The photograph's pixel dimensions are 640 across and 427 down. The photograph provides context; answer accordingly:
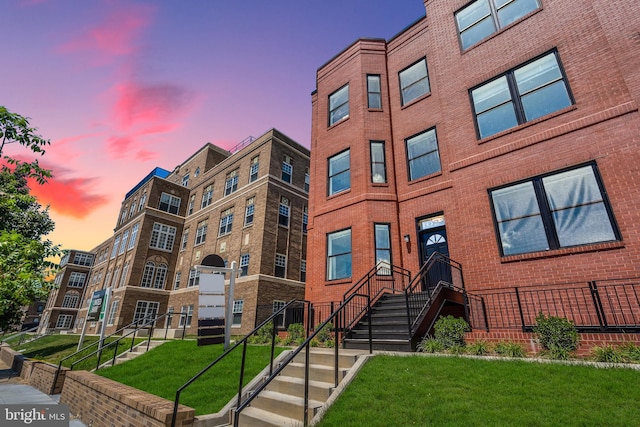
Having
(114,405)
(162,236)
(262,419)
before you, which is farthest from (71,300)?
(262,419)

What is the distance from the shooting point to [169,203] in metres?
34.6

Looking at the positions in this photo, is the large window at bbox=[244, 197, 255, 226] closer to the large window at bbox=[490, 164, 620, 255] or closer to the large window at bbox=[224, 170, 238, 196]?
the large window at bbox=[224, 170, 238, 196]

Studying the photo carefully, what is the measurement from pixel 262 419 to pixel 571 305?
25.7 ft

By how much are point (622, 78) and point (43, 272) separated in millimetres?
16731

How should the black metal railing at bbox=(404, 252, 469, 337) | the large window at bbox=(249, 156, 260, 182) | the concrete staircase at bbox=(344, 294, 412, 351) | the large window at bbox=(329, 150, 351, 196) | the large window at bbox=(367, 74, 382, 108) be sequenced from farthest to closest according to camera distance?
the large window at bbox=(249, 156, 260, 182)
the large window at bbox=(367, 74, 382, 108)
the large window at bbox=(329, 150, 351, 196)
the black metal railing at bbox=(404, 252, 469, 337)
the concrete staircase at bbox=(344, 294, 412, 351)

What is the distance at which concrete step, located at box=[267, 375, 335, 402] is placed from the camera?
215 inches

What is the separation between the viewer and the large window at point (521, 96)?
9859 mm

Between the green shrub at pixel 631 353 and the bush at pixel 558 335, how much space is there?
2.40 feet

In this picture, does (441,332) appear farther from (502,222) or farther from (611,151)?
(611,151)

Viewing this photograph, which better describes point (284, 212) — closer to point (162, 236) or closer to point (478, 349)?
point (162, 236)

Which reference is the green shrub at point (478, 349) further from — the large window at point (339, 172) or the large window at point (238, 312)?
the large window at point (238, 312)

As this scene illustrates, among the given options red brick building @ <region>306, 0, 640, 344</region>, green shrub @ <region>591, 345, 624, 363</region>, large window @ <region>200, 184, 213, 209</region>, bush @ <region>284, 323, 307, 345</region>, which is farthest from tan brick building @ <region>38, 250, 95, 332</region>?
green shrub @ <region>591, 345, 624, 363</region>

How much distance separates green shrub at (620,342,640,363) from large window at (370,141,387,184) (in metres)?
9.41

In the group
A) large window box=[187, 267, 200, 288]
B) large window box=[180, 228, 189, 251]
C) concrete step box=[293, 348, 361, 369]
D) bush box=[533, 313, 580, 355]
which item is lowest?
concrete step box=[293, 348, 361, 369]
